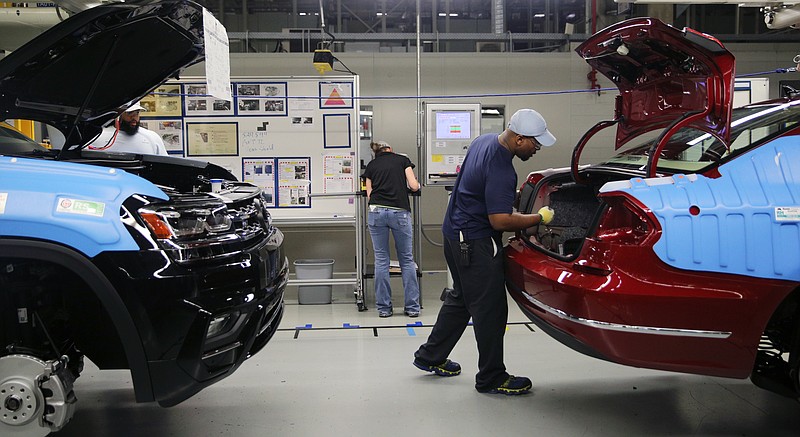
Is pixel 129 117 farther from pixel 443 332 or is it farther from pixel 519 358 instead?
pixel 519 358

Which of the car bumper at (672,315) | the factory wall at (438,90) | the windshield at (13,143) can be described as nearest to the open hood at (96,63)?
the windshield at (13,143)

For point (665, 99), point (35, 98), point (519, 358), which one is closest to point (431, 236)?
point (519, 358)

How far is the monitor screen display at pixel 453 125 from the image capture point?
6262 mm

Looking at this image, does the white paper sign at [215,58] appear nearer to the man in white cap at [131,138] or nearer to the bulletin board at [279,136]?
the man in white cap at [131,138]

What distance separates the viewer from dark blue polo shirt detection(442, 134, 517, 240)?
10.7 ft

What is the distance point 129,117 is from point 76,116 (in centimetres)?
169

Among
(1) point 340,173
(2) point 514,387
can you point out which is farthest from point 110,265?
(1) point 340,173

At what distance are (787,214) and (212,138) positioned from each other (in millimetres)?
5179

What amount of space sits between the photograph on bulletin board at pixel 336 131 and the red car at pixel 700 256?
3.72 metres

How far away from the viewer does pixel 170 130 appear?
20.9 feet

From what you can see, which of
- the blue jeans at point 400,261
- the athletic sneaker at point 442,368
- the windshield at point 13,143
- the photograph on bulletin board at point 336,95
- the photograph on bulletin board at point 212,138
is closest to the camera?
the windshield at point 13,143

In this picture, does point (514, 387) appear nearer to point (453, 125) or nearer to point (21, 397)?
point (21, 397)

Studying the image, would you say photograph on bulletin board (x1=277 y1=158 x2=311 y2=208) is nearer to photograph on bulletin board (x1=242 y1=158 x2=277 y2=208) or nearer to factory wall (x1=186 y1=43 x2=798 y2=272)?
photograph on bulletin board (x1=242 y1=158 x2=277 y2=208)

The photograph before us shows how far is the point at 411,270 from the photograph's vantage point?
221 inches
